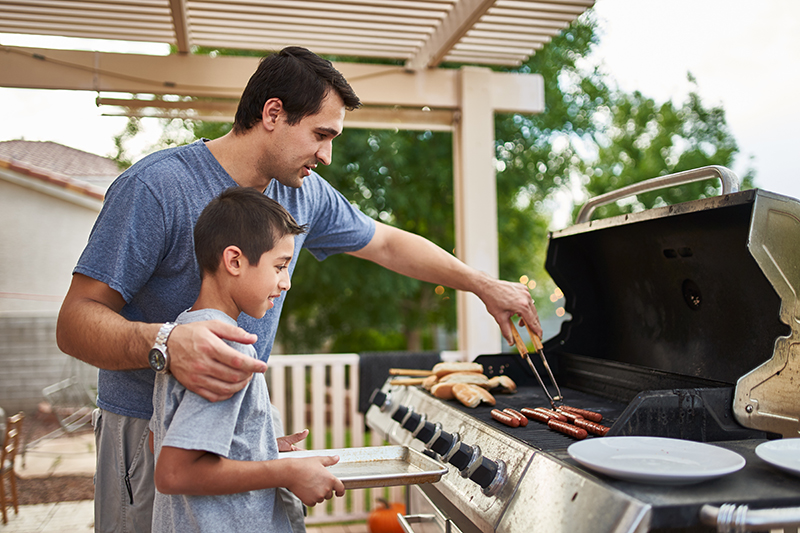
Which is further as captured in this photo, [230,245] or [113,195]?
[113,195]

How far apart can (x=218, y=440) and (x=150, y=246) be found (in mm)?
525

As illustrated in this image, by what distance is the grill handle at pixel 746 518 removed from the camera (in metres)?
0.79

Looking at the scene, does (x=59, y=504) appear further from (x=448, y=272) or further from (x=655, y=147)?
(x=655, y=147)

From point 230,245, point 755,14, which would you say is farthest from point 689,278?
point 755,14

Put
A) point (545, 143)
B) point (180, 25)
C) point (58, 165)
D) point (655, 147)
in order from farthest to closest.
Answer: point (655, 147) → point (545, 143) → point (58, 165) → point (180, 25)

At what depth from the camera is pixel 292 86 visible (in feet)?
4.51

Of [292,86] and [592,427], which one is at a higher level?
[292,86]

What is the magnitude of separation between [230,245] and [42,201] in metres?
5.40

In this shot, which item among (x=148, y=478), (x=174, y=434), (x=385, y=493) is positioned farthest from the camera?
(x=385, y=493)

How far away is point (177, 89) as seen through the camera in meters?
3.59

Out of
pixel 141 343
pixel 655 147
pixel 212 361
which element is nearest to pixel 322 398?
pixel 141 343

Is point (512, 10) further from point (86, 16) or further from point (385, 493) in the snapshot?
point (385, 493)

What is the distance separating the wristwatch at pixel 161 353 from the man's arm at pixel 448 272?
0.99m

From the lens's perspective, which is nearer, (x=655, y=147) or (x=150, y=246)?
(x=150, y=246)
